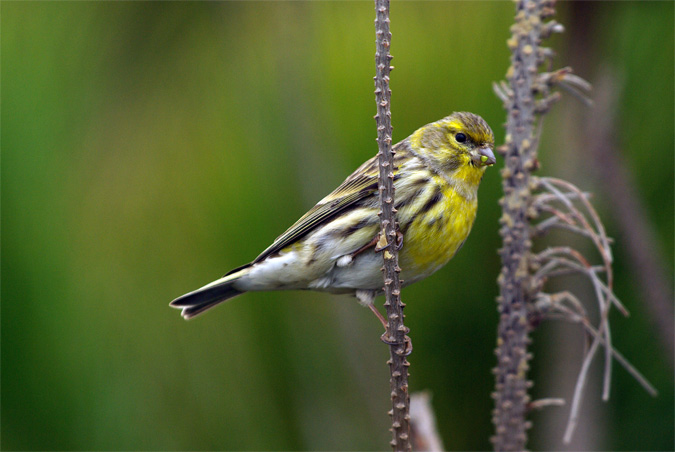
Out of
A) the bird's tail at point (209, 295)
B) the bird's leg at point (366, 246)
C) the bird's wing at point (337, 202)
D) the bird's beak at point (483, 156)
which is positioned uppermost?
the bird's beak at point (483, 156)

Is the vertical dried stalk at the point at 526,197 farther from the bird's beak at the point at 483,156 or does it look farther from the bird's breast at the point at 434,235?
the bird's beak at the point at 483,156

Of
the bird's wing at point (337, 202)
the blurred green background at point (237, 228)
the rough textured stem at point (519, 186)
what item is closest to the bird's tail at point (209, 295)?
the bird's wing at point (337, 202)

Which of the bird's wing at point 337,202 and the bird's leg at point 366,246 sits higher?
the bird's wing at point 337,202

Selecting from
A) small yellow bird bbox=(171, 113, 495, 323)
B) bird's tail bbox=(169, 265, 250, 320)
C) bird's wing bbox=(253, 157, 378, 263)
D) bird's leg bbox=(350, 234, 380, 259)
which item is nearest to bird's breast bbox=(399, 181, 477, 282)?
small yellow bird bbox=(171, 113, 495, 323)

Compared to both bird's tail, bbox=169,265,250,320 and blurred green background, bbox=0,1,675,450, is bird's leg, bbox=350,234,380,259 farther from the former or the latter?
blurred green background, bbox=0,1,675,450

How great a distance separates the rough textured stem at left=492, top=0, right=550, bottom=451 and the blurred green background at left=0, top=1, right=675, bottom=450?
100 centimetres

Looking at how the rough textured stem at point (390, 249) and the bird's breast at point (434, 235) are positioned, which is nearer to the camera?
the rough textured stem at point (390, 249)

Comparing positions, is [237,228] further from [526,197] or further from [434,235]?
[526,197]

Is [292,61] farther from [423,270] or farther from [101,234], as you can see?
[423,270]

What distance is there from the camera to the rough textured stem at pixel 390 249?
198cm

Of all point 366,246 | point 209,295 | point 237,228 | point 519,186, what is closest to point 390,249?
point 519,186

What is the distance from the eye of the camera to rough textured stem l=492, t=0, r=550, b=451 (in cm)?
230

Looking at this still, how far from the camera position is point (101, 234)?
3625 mm

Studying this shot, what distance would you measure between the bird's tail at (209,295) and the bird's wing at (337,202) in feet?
0.58
